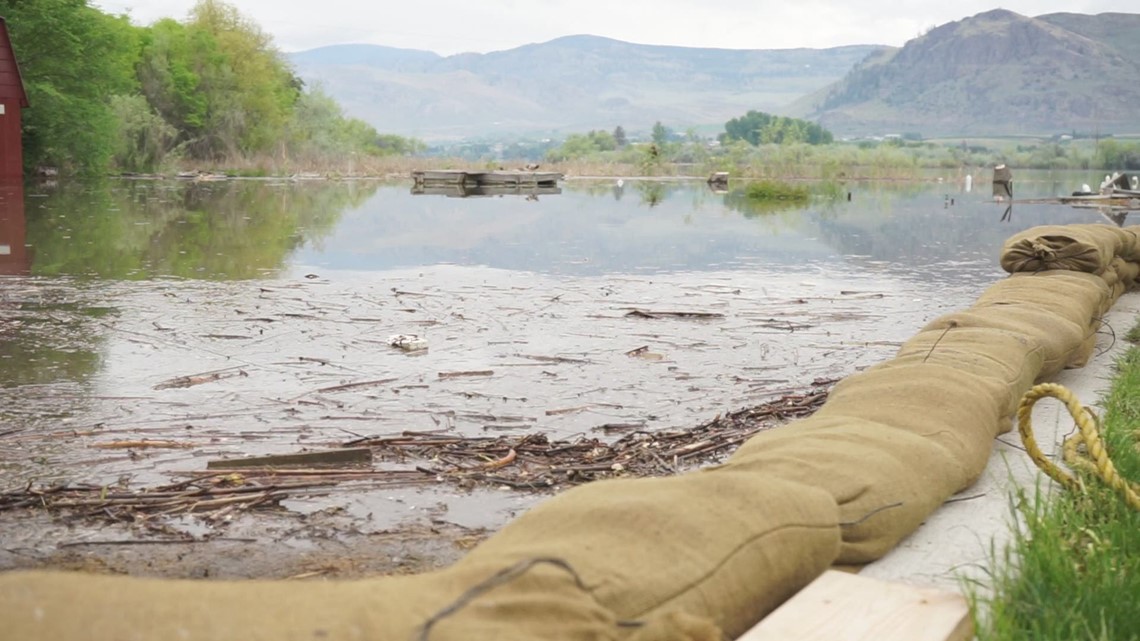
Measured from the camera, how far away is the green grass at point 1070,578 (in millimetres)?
2656

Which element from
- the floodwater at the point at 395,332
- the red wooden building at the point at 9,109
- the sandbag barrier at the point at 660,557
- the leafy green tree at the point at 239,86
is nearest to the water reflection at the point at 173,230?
the floodwater at the point at 395,332

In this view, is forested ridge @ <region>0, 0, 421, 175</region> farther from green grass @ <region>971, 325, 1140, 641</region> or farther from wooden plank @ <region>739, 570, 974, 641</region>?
wooden plank @ <region>739, 570, 974, 641</region>

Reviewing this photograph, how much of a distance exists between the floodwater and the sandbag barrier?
67.7 inches

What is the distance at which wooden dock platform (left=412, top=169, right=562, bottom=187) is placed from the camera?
150 ft

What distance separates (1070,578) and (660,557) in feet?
3.60

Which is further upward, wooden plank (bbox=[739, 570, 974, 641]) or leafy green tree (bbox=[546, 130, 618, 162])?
wooden plank (bbox=[739, 570, 974, 641])

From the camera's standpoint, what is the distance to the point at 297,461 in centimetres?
539

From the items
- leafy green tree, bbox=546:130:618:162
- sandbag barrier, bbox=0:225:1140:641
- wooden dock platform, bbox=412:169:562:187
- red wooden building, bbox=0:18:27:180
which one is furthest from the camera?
leafy green tree, bbox=546:130:618:162

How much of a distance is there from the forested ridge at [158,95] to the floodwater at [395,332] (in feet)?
58.8

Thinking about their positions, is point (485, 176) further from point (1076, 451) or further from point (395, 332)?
point (1076, 451)

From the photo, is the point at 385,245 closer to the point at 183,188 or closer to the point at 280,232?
the point at 280,232

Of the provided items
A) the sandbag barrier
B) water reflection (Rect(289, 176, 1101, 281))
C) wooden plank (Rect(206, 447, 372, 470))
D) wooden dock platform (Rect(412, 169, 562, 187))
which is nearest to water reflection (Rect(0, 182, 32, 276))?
water reflection (Rect(289, 176, 1101, 281))

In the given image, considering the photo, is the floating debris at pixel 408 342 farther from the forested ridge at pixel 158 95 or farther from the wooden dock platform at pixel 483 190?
the forested ridge at pixel 158 95

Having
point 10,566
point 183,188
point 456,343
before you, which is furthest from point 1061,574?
point 183,188
